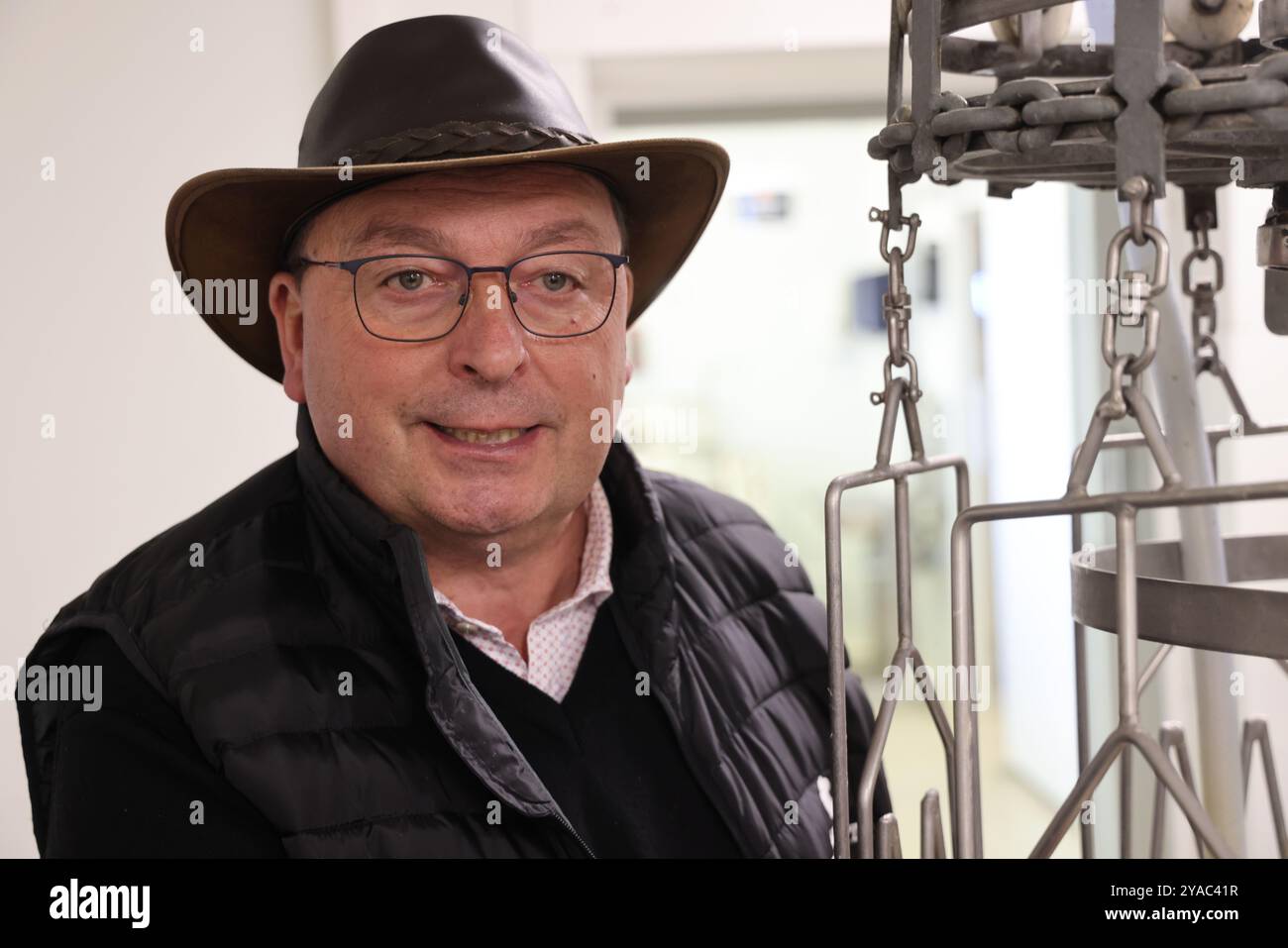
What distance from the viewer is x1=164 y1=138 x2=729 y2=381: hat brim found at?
0.82 meters

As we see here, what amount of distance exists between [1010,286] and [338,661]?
170 cm

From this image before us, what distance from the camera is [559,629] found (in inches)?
37.9

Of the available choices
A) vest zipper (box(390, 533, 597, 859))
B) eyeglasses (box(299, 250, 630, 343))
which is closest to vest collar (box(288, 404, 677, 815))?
vest zipper (box(390, 533, 597, 859))

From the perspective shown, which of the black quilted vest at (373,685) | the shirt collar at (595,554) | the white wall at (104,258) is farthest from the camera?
the white wall at (104,258)

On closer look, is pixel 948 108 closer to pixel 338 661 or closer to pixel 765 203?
pixel 338 661

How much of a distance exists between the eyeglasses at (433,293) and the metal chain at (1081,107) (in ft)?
1.30

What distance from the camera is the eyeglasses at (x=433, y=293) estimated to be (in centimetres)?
84

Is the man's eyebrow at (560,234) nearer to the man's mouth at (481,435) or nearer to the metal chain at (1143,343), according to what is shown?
the man's mouth at (481,435)

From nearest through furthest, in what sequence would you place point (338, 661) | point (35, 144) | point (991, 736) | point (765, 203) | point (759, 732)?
point (338, 661), point (759, 732), point (35, 144), point (765, 203), point (991, 736)

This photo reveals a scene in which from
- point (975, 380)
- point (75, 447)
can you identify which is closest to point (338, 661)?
point (75, 447)

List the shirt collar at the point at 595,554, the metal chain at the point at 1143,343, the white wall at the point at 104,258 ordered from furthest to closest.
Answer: the white wall at the point at 104,258
the shirt collar at the point at 595,554
the metal chain at the point at 1143,343

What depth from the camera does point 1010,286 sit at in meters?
2.22

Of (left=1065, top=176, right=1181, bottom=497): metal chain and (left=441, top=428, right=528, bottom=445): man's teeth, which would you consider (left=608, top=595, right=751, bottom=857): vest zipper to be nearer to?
(left=441, top=428, right=528, bottom=445): man's teeth

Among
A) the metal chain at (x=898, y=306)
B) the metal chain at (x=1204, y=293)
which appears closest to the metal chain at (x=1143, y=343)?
the metal chain at (x=898, y=306)
